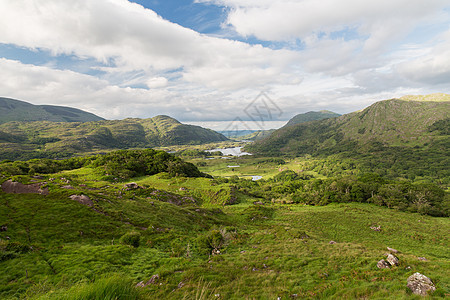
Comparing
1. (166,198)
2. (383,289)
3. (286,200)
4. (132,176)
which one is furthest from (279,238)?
(132,176)

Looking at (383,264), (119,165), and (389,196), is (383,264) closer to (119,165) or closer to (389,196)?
(389,196)

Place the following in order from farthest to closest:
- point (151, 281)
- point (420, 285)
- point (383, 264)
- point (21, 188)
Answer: point (21, 188) → point (383, 264) → point (151, 281) → point (420, 285)

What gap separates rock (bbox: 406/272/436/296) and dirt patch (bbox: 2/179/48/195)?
42.0 metres

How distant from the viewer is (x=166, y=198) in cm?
4659

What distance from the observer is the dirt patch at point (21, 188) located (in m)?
26.2

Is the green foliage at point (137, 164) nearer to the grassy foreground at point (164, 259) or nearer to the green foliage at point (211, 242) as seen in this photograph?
the grassy foreground at point (164, 259)

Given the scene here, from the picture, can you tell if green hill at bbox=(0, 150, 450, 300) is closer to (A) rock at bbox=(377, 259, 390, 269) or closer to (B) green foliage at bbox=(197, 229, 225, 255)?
(B) green foliage at bbox=(197, 229, 225, 255)

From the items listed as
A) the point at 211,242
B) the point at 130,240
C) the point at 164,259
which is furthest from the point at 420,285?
the point at 130,240

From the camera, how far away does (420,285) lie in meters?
10.5

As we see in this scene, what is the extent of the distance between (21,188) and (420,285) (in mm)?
46174

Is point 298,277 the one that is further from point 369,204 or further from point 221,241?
point 369,204

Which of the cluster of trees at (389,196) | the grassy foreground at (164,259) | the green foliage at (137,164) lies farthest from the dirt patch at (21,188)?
the cluster of trees at (389,196)

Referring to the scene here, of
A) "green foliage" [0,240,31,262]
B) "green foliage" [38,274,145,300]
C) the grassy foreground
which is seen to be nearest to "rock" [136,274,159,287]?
the grassy foreground

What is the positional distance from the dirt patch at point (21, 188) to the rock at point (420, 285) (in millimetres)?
41991
